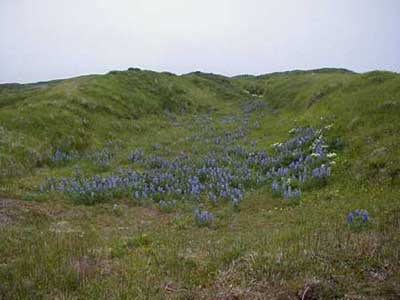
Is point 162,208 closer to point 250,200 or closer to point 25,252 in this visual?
point 250,200

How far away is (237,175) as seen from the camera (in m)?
14.2

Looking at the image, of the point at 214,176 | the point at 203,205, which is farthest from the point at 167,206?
the point at 214,176

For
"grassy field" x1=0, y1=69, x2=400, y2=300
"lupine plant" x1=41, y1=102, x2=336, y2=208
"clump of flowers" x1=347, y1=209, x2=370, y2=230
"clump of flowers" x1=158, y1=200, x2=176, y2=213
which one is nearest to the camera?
"grassy field" x1=0, y1=69, x2=400, y2=300

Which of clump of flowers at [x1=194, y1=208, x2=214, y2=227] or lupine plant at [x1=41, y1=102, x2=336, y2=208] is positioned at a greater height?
lupine plant at [x1=41, y1=102, x2=336, y2=208]

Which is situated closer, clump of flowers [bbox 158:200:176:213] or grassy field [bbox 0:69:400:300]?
grassy field [bbox 0:69:400:300]

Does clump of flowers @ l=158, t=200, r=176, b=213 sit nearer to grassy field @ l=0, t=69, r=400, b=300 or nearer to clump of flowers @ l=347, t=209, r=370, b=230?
grassy field @ l=0, t=69, r=400, b=300

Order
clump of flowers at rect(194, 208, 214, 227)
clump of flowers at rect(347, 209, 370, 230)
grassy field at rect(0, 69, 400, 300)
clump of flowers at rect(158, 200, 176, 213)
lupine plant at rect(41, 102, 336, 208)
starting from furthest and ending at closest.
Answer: lupine plant at rect(41, 102, 336, 208) → clump of flowers at rect(158, 200, 176, 213) → clump of flowers at rect(194, 208, 214, 227) → clump of flowers at rect(347, 209, 370, 230) → grassy field at rect(0, 69, 400, 300)

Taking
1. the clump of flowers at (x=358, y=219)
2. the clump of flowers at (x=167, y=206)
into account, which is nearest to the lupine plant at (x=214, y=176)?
the clump of flowers at (x=167, y=206)

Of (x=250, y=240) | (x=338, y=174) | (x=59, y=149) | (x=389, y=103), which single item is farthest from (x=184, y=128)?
(x=250, y=240)

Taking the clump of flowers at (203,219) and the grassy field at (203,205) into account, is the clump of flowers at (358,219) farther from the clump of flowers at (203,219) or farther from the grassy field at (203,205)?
the clump of flowers at (203,219)

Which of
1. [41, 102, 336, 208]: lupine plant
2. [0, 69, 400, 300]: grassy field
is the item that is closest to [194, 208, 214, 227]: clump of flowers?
[0, 69, 400, 300]: grassy field

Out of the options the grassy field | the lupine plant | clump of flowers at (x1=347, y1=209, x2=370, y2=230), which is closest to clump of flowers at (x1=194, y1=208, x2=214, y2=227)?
the grassy field

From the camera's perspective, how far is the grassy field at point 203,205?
612 cm

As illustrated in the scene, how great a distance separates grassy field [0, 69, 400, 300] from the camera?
6.12 m
